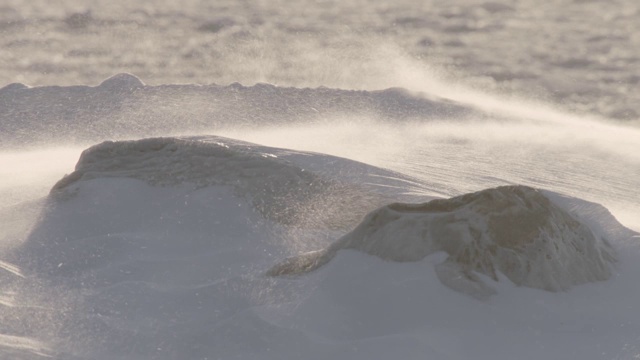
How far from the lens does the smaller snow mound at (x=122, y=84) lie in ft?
17.9

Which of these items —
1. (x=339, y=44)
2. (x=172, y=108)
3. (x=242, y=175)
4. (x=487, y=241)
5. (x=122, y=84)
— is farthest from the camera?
(x=339, y=44)

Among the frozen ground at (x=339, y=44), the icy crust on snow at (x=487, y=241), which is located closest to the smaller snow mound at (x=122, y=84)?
the frozen ground at (x=339, y=44)

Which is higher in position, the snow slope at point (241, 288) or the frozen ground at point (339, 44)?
the frozen ground at point (339, 44)

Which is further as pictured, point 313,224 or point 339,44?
point 339,44

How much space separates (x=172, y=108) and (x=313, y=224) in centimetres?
212

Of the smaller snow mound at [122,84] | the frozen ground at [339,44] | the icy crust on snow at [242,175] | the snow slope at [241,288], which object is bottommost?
the snow slope at [241,288]

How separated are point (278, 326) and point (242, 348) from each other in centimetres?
11

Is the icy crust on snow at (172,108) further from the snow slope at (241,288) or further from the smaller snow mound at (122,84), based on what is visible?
the snow slope at (241,288)

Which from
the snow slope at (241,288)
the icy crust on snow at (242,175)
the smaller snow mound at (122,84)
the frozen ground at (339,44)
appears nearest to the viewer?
the snow slope at (241,288)

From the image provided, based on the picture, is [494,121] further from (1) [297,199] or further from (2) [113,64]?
(2) [113,64]

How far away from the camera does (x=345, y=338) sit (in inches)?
96.3

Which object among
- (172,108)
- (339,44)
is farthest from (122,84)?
(339,44)

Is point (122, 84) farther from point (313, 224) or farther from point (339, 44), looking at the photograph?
point (339, 44)

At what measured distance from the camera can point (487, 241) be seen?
2676mm
